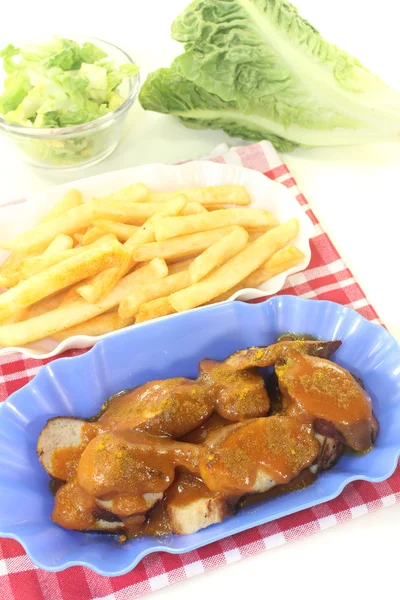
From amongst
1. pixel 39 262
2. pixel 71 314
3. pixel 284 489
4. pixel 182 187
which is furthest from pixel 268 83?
pixel 284 489

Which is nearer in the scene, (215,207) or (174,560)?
(174,560)

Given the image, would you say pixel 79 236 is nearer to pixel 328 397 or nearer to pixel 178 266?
pixel 178 266

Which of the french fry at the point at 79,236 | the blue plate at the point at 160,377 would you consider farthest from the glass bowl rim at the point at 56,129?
the blue plate at the point at 160,377

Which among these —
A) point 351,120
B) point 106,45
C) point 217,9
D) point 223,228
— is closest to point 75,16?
point 106,45

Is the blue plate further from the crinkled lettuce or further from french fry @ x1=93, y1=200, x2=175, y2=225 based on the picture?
the crinkled lettuce

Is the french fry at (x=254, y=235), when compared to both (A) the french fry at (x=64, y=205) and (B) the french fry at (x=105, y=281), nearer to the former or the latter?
(B) the french fry at (x=105, y=281)

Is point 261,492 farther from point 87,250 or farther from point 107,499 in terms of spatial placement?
point 87,250
